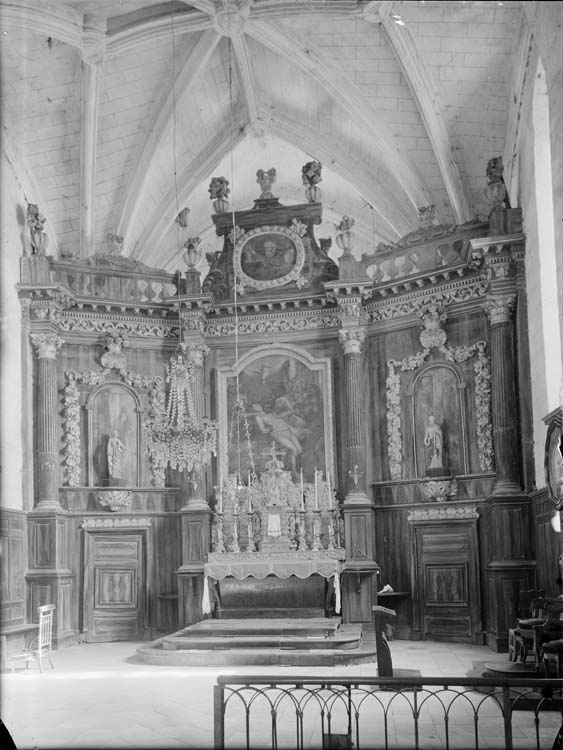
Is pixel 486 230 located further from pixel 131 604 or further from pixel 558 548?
Answer: pixel 131 604

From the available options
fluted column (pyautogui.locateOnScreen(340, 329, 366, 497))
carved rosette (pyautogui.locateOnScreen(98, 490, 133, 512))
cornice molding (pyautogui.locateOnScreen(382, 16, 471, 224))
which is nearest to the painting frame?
fluted column (pyautogui.locateOnScreen(340, 329, 366, 497))

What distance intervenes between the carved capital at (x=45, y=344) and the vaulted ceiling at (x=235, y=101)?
2.53 metres

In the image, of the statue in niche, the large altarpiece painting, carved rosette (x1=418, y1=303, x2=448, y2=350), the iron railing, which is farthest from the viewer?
the large altarpiece painting

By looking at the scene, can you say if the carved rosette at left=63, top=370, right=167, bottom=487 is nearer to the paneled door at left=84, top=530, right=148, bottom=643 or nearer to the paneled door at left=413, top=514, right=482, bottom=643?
the paneled door at left=84, top=530, right=148, bottom=643

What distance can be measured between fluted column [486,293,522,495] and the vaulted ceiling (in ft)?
10.1

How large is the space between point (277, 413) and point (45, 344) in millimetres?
4291

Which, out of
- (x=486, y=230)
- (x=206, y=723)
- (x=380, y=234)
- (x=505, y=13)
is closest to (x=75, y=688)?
(x=206, y=723)

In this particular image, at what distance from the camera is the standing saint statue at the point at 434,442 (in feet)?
49.5

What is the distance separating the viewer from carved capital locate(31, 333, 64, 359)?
616 inches

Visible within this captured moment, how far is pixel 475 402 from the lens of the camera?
15.0 m

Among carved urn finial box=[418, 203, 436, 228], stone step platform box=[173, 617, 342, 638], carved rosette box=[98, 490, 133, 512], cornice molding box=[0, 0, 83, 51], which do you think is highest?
cornice molding box=[0, 0, 83, 51]

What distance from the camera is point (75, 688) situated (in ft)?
35.6

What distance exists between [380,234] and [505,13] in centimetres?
1048

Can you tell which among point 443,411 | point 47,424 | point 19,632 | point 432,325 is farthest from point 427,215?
point 19,632
